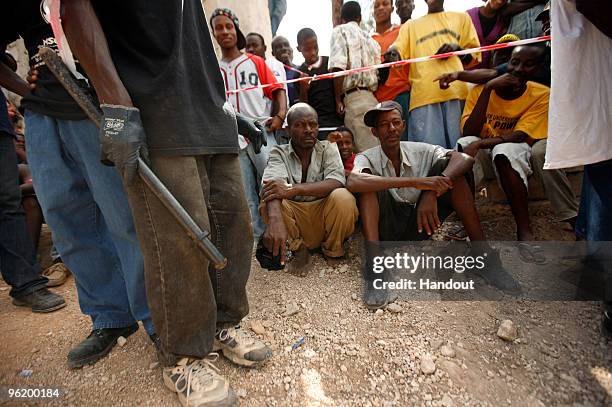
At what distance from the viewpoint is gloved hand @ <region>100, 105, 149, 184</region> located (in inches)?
36.7

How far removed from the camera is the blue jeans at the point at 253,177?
2744mm

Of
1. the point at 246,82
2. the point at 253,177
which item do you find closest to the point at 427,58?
the point at 246,82

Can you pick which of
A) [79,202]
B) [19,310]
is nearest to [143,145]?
[79,202]

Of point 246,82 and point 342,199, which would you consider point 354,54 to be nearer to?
point 246,82

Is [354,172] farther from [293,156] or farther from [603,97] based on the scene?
[603,97]

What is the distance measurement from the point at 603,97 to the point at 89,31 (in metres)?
2.01

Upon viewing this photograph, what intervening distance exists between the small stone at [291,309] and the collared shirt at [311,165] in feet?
2.78

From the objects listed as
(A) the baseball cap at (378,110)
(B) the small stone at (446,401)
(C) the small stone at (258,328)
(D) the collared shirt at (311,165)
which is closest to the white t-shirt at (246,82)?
(D) the collared shirt at (311,165)

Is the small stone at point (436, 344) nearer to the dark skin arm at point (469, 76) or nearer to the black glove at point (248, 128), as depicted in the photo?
the black glove at point (248, 128)

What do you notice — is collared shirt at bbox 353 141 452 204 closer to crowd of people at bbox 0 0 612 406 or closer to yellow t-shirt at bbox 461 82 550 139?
crowd of people at bbox 0 0 612 406

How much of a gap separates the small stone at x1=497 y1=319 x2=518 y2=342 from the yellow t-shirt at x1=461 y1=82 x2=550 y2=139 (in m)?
1.77

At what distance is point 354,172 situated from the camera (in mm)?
2311

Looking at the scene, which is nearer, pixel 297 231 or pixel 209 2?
pixel 297 231

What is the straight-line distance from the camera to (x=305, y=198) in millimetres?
2434
